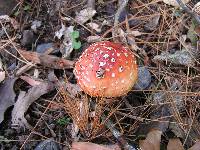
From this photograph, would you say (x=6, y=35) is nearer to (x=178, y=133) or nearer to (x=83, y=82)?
(x=83, y=82)

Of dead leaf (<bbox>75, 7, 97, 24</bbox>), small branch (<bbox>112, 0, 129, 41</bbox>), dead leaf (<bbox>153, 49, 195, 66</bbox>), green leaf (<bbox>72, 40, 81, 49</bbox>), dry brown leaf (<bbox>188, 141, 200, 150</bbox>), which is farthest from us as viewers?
dead leaf (<bbox>75, 7, 97, 24</bbox>)

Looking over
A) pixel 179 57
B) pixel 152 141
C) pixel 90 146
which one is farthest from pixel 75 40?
pixel 152 141

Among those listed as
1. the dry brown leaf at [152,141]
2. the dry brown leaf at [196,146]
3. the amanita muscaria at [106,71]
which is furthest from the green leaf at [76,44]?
the dry brown leaf at [196,146]

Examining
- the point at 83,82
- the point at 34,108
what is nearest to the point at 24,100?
the point at 34,108

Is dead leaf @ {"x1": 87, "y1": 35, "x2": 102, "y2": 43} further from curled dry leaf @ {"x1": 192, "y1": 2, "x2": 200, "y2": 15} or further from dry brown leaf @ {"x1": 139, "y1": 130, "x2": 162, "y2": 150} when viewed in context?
dry brown leaf @ {"x1": 139, "y1": 130, "x2": 162, "y2": 150}

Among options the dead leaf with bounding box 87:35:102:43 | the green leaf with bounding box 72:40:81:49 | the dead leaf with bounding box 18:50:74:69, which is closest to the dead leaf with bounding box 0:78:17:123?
the dead leaf with bounding box 18:50:74:69

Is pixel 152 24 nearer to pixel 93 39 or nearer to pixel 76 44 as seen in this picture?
pixel 93 39

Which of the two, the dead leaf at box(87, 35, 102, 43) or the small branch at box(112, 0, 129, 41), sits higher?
the small branch at box(112, 0, 129, 41)

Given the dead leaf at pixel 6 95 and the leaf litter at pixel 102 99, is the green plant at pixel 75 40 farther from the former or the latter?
the dead leaf at pixel 6 95
